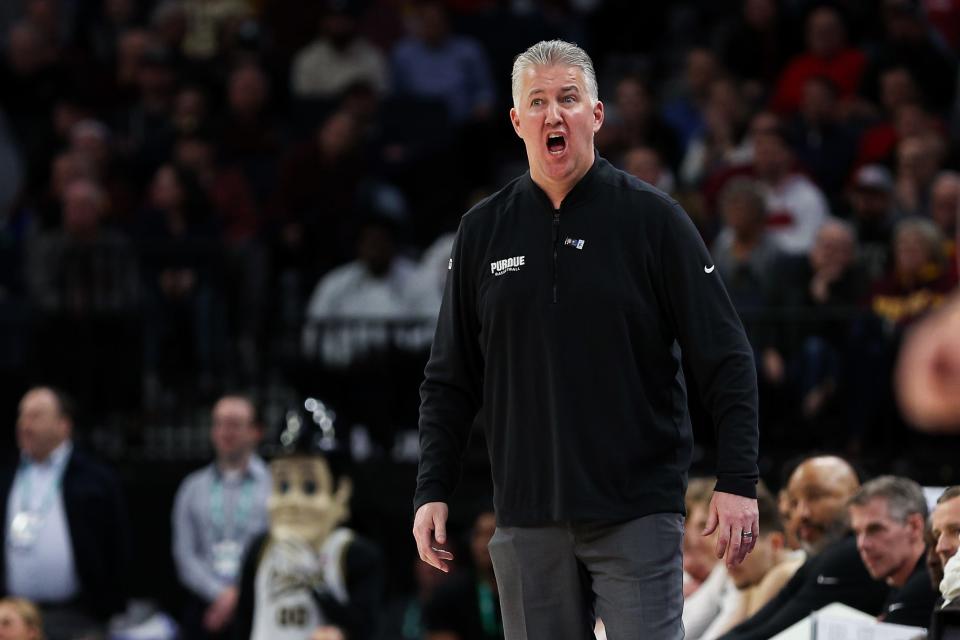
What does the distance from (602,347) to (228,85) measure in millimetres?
10227

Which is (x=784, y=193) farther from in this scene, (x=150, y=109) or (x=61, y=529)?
(x=150, y=109)

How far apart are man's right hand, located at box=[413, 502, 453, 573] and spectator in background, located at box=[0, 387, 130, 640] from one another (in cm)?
603

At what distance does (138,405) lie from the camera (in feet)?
35.6

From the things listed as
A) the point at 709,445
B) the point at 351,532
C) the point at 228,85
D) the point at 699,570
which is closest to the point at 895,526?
the point at 699,570

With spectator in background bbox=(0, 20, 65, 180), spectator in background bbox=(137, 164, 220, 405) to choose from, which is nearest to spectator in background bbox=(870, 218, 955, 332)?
spectator in background bbox=(137, 164, 220, 405)

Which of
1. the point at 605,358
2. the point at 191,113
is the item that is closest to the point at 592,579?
the point at 605,358

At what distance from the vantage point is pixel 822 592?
6.04m

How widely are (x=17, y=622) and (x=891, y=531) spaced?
15.0 feet

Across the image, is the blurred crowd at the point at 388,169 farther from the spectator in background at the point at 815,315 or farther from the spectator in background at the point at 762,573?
the spectator in background at the point at 762,573

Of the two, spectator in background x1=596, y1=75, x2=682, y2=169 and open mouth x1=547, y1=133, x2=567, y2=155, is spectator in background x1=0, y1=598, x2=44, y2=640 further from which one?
open mouth x1=547, y1=133, x2=567, y2=155

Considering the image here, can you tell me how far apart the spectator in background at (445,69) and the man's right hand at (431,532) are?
9214 mm

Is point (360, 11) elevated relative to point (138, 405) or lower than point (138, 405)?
elevated

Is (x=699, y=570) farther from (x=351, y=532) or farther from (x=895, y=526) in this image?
(x=351, y=532)

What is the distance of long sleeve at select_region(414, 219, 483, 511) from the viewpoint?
433 cm
